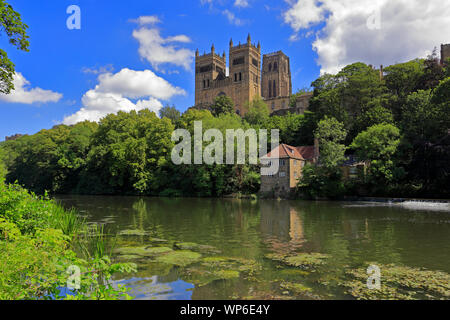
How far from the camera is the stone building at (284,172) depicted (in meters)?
47.0

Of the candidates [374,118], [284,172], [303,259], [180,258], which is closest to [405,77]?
[374,118]

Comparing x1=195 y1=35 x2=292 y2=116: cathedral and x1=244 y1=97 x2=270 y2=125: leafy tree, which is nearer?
x1=244 y1=97 x2=270 y2=125: leafy tree

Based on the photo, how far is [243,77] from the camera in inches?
4860

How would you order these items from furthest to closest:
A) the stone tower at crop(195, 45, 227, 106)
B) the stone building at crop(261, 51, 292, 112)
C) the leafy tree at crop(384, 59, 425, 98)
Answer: the stone building at crop(261, 51, 292, 112) < the stone tower at crop(195, 45, 227, 106) < the leafy tree at crop(384, 59, 425, 98)

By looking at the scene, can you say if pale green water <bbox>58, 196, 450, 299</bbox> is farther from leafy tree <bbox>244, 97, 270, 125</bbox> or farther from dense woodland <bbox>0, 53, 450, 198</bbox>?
leafy tree <bbox>244, 97, 270, 125</bbox>

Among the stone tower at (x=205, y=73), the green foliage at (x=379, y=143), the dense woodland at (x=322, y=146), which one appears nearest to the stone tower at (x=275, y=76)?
the stone tower at (x=205, y=73)

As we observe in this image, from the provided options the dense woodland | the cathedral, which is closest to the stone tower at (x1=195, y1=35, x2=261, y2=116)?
the cathedral

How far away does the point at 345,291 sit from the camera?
8281 millimetres

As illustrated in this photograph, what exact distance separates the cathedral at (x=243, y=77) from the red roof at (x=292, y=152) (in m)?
62.4

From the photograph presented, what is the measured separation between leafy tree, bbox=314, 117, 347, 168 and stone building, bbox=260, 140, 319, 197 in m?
2.97

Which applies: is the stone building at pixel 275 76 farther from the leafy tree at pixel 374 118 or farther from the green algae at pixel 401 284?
the green algae at pixel 401 284

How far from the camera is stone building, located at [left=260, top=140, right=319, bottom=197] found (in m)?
47.0
